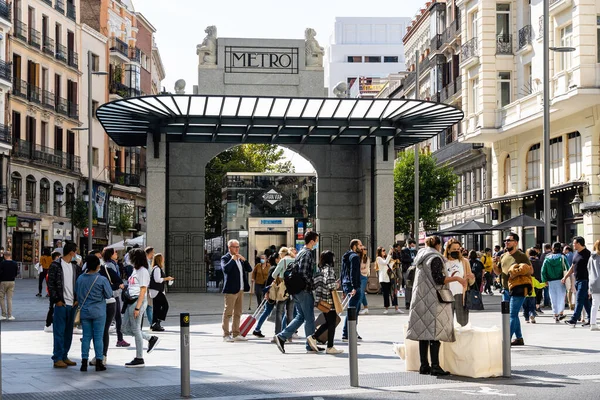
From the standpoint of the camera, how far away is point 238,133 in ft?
98.1

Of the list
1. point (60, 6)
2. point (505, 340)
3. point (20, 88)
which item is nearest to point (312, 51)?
point (505, 340)

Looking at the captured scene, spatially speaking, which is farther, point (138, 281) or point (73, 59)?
point (73, 59)

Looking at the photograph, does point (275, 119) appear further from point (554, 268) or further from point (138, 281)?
point (138, 281)

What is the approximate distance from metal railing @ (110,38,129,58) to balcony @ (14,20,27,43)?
13885mm

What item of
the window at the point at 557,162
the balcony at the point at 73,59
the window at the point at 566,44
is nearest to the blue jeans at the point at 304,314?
the window at the point at 566,44

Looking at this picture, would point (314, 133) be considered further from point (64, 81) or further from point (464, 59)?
point (64, 81)

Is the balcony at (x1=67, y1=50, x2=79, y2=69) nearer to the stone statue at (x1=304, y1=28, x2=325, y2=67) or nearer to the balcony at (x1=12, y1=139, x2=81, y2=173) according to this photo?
the balcony at (x1=12, y1=139, x2=81, y2=173)

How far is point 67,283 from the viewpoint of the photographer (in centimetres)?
1424

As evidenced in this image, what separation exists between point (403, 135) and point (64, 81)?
37935mm

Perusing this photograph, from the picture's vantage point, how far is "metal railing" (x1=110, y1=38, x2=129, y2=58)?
72062 mm

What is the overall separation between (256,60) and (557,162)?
44.3 feet

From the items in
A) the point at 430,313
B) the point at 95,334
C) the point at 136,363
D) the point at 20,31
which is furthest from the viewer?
the point at 20,31

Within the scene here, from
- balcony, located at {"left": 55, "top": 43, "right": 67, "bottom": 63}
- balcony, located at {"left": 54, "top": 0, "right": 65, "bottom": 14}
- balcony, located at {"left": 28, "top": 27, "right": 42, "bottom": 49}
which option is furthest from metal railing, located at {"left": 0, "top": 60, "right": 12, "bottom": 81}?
balcony, located at {"left": 54, "top": 0, "right": 65, "bottom": 14}

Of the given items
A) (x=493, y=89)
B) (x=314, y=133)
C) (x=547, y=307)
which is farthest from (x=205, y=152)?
(x=493, y=89)
